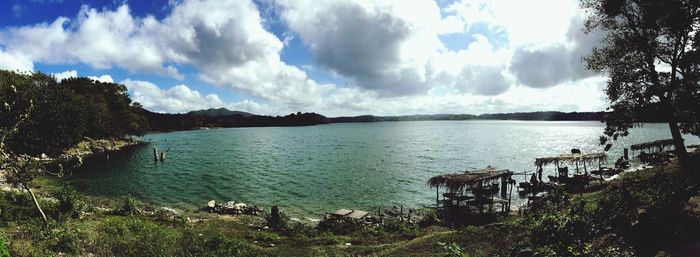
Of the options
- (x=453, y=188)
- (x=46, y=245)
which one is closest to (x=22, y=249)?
(x=46, y=245)

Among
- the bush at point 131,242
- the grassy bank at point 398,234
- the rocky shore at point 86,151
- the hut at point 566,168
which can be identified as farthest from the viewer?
the rocky shore at point 86,151

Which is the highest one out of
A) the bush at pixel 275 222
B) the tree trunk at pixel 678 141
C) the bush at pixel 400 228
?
the tree trunk at pixel 678 141

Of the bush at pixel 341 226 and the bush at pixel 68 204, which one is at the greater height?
the bush at pixel 68 204

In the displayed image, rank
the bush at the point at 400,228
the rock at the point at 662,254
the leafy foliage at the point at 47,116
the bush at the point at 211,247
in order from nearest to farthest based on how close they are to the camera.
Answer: the rock at the point at 662,254 → the bush at the point at 211,247 → the bush at the point at 400,228 → the leafy foliage at the point at 47,116

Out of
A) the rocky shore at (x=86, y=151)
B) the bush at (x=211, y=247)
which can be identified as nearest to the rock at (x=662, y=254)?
the bush at (x=211, y=247)

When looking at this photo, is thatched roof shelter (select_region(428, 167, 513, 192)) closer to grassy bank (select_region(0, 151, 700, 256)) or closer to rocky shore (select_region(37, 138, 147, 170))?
grassy bank (select_region(0, 151, 700, 256))

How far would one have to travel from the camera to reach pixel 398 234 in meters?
23.1

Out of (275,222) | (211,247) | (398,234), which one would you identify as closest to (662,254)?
(398,234)

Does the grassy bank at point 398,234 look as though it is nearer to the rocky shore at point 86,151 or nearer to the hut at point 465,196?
the hut at point 465,196

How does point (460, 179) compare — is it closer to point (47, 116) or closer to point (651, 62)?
point (651, 62)

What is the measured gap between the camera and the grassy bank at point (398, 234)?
10.3 meters

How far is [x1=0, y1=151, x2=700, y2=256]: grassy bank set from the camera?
33.9ft

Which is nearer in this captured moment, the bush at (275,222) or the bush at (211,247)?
the bush at (211,247)

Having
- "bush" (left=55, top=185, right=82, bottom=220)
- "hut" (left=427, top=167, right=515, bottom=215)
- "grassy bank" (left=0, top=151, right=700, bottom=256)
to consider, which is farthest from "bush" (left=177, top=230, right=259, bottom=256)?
"hut" (left=427, top=167, right=515, bottom=215)
